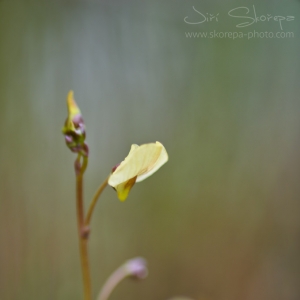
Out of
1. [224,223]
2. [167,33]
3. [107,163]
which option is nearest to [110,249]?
[107,163]

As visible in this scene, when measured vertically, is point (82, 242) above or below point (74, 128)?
below

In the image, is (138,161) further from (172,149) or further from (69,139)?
(172,149)

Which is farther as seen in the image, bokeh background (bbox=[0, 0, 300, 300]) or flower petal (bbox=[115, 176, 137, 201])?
A: bokeh background (bbox=[0, 0, 300, 300])
